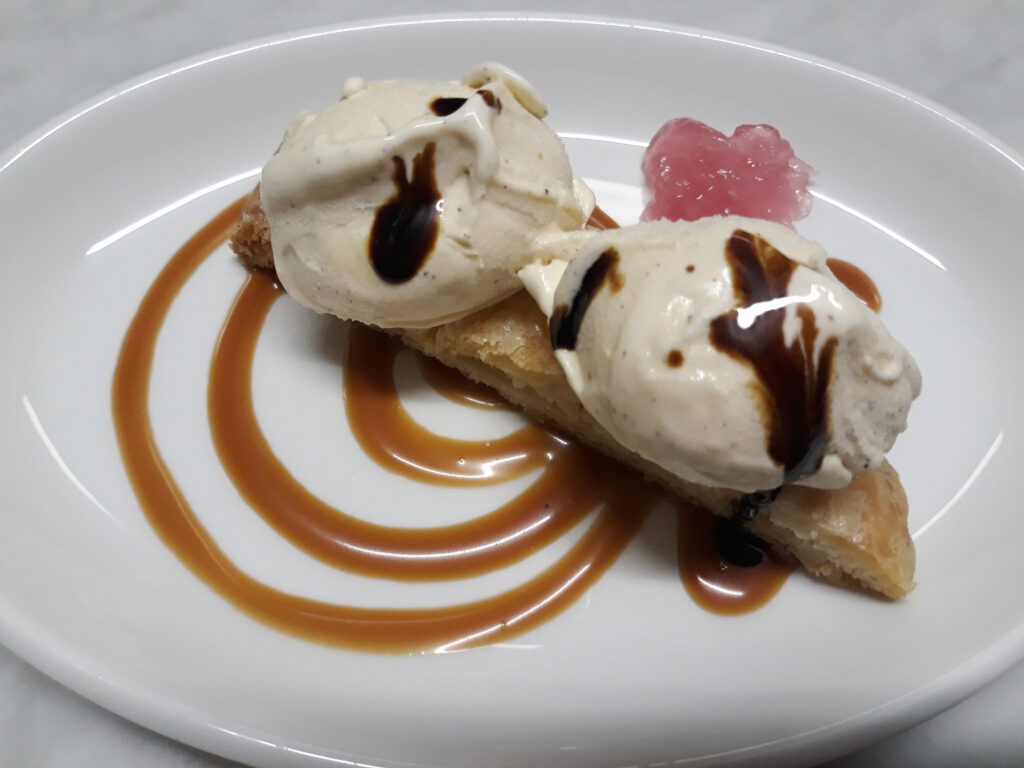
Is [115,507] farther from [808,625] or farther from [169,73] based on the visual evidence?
[808,625]

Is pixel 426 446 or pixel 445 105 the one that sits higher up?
pixel 445 105

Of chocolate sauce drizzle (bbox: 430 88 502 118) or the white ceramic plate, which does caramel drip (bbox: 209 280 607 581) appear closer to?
the white ceramic plate

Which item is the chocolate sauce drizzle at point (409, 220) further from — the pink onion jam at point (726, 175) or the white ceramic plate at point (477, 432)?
the pink onion jam at point (726, 175)

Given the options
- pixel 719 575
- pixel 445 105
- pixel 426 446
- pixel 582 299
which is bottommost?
pixel 719 575

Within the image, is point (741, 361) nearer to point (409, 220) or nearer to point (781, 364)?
point (781, 364)

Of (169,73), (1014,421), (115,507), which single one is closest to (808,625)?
(1014,421)

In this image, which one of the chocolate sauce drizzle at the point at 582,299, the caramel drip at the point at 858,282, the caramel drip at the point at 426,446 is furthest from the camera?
the caramel drip at the point at 858,282

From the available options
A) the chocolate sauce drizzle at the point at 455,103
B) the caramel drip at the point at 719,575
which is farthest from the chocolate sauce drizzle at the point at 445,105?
the caramel drip at the point at 719,575

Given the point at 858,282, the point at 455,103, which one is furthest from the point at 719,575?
the point at 455,103
